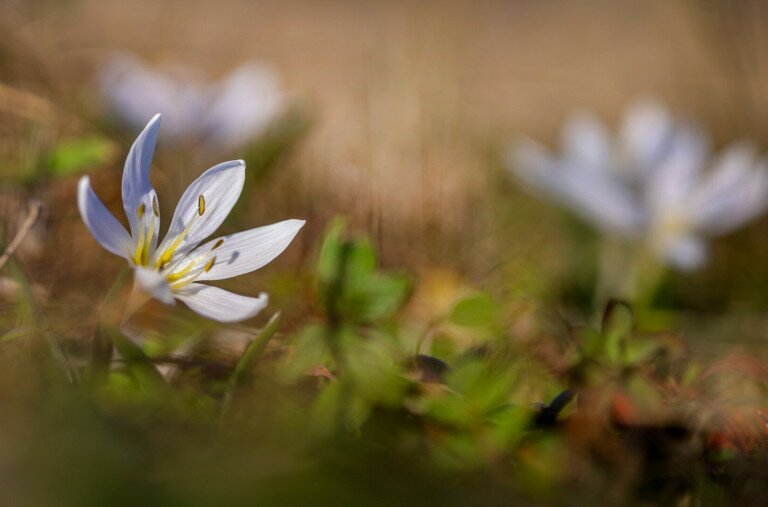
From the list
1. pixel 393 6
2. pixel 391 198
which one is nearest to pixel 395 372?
pixel 391 198

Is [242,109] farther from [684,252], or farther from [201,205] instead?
[201,205]

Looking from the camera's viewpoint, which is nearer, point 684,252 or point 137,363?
point 137,363

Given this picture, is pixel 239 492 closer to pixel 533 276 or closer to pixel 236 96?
pixel 533 276

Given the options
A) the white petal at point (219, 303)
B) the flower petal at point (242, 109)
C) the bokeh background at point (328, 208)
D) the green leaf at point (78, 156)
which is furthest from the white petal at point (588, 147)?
the white petal at point (219, 303)

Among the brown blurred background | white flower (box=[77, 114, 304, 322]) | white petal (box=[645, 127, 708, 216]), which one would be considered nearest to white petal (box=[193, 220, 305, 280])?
white flower (box=[77, 114, 304, 322])

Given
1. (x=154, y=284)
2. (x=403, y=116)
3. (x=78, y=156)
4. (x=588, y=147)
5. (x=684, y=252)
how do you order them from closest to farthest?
(x=154, y=284)
(x=78, y=156)
(x=684, y=252)
(x=588, y=147)
(x=403, y=116)

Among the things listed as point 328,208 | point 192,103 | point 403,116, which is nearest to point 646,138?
point 403,116
